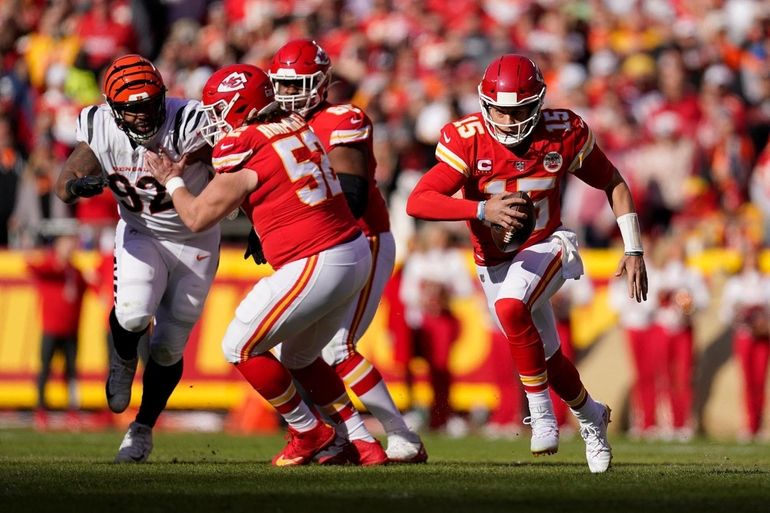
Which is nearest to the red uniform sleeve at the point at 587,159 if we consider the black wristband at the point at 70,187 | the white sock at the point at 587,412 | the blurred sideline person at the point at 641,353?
→ the white sock at the point at 587,412

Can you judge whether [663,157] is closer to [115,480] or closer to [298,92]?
[298,92]

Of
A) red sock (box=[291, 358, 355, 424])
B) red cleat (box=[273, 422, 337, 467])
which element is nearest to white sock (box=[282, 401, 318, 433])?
red cleat (box=[273, 422, 337, 467])

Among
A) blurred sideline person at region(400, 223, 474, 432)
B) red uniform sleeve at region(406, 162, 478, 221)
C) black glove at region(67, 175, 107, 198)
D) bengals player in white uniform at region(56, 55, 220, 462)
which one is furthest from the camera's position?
blurred sideline person at region(400, 223, 474, 432)

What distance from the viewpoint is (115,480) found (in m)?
7.18

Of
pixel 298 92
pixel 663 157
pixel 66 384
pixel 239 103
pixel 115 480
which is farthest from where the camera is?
pixel 663 157

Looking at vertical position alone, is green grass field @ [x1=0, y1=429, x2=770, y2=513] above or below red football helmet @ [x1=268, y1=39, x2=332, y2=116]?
below

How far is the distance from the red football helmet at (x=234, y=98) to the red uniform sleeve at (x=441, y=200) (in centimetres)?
92

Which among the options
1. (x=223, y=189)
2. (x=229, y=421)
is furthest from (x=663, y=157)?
(x=223, y=189)

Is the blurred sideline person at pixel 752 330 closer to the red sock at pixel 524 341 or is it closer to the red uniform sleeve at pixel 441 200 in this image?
the red sock at pixel 524 341

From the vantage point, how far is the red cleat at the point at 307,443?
8.04 m

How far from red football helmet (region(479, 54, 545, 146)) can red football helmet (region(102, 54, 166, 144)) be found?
73.2 inches

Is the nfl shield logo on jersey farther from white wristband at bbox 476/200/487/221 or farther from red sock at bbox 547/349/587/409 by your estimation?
red sock at bbox 547/349/587/409

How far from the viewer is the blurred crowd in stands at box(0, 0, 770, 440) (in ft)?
51.1

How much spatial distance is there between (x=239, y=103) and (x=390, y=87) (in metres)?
10.3
